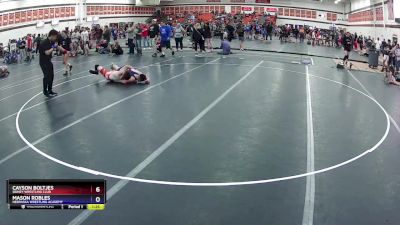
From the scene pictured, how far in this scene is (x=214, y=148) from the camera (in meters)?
7.09

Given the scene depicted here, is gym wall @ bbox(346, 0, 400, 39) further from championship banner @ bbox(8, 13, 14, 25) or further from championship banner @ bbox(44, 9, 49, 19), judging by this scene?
championship banner @ bbox(8, 13, 14, 25)

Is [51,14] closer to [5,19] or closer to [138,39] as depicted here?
[5,19]

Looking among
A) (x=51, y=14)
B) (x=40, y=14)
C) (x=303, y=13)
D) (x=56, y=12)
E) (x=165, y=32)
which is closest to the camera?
(x=165, y=32)

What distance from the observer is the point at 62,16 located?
101ft

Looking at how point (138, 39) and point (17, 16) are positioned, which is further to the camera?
point (17, 16)

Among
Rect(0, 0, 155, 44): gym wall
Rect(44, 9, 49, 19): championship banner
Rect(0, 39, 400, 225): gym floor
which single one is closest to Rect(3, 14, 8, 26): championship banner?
Rect(0, 0, 155, 44): gym wall

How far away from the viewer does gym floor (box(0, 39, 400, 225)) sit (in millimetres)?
4840

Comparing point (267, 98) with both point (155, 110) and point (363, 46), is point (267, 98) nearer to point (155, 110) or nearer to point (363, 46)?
point (155, 110)

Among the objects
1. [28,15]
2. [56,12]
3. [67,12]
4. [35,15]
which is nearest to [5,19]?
[28,15]

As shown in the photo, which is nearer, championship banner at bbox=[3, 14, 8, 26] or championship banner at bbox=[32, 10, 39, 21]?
championship banner at bbox=[3, 14, 8, 26]

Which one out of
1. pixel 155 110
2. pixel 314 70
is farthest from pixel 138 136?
pixel 314 70

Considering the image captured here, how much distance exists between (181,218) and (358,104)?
7441 millimetres

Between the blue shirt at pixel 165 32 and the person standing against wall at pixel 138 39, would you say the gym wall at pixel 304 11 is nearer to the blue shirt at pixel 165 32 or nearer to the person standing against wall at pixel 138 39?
the person standing against wall at pixel 138 39
